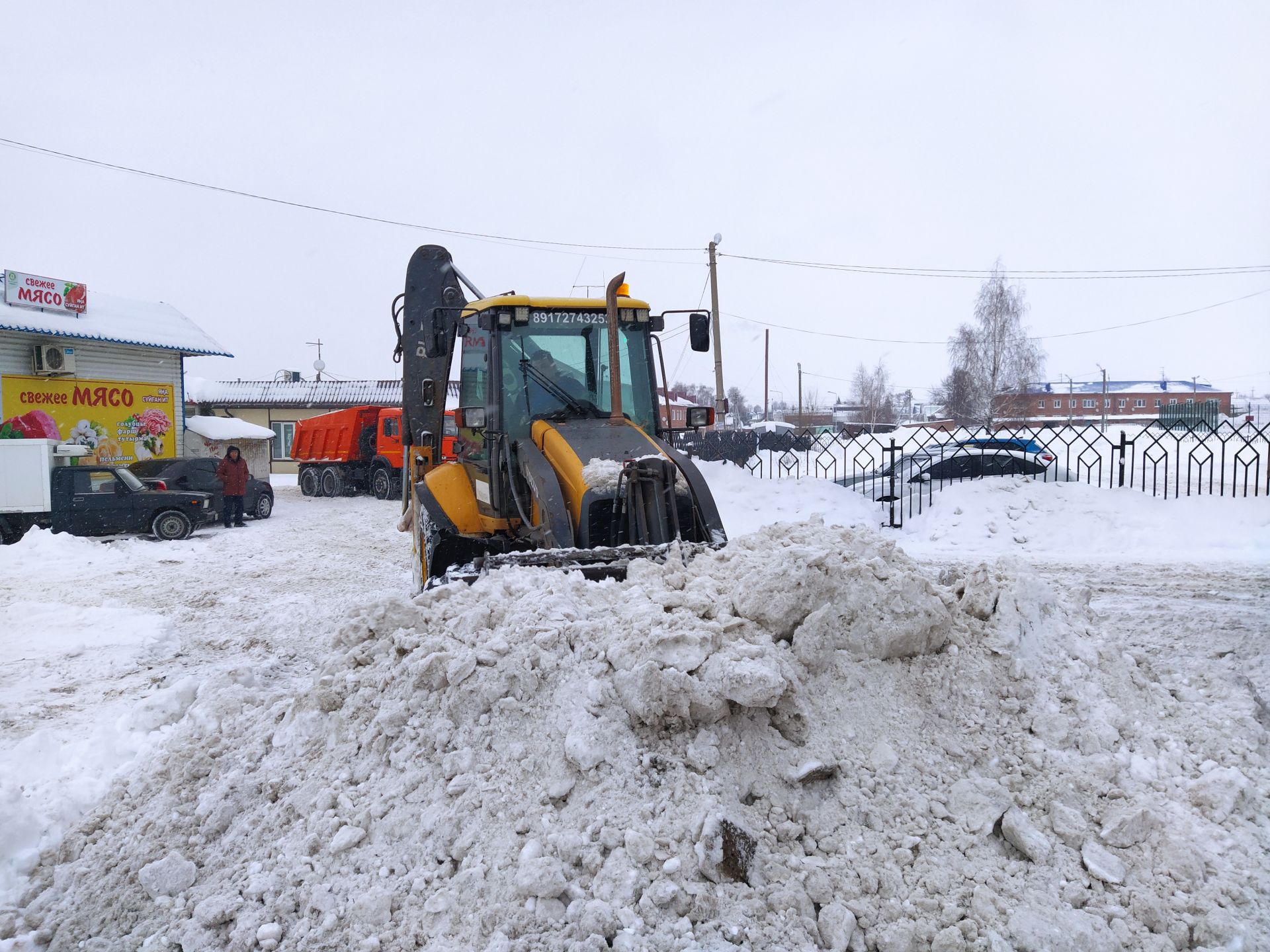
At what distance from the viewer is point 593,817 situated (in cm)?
305

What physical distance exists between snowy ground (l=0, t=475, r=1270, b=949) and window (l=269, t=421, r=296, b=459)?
20.7 metres

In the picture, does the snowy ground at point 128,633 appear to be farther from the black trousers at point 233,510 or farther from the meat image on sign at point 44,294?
the meat image on sign at point 44,294

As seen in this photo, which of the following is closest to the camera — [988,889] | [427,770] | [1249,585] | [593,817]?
[988,889]

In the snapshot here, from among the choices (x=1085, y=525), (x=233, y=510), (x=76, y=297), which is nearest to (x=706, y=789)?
(x=1085, y=525)

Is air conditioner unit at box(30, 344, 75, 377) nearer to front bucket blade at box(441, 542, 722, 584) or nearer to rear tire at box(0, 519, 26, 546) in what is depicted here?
rear tire at box(0, 519, 26, 546)

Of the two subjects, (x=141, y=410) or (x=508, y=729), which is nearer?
(x=508, y=729)

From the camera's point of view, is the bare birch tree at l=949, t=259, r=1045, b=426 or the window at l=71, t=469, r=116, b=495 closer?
the window at l=71, t=469, r=116, b=495

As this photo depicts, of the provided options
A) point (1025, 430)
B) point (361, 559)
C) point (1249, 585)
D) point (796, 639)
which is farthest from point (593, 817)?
Answer: point (1025, 430)

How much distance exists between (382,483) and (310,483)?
11.6 ft

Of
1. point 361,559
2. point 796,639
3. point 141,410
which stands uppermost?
point 141,410

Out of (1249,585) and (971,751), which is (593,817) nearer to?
(971,751)

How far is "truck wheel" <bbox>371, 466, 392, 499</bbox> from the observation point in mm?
22841

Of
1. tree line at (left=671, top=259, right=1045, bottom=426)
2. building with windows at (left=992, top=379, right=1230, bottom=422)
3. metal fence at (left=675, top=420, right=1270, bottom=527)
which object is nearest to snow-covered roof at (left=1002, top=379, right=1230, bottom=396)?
building with windows at (left=992, top=379, right=1230, bottom=422)

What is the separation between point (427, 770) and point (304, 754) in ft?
2.35
